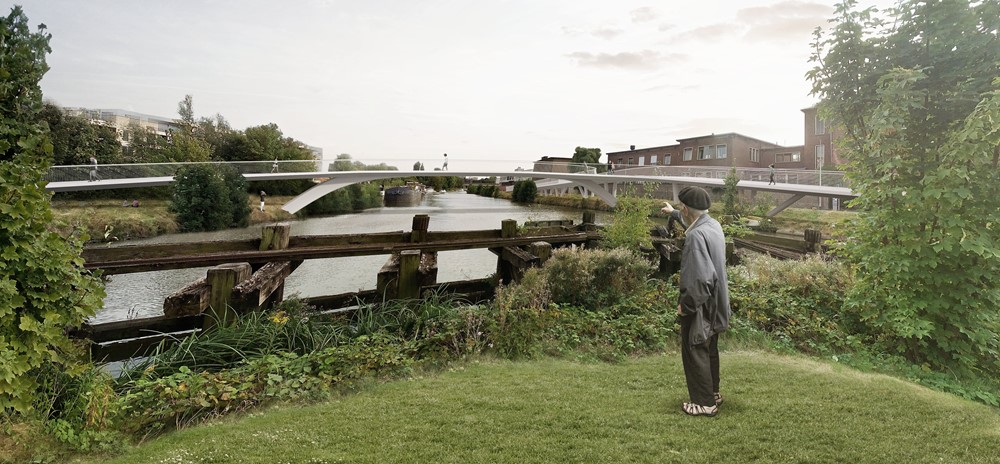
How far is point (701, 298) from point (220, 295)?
595 centimetres

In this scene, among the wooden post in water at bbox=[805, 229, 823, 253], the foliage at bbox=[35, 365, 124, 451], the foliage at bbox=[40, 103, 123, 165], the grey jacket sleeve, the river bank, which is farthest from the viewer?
the foliage at bbox=[40, 103, 123, 165]

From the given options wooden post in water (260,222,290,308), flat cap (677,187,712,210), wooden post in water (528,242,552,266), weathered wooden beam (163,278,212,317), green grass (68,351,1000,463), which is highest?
flat cap (677,187,712,210)

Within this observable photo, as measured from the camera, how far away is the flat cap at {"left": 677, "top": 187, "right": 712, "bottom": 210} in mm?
3547

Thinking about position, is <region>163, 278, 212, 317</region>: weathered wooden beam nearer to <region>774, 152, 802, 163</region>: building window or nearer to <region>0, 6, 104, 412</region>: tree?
<region>0, 6, 104, 412</region>: tree

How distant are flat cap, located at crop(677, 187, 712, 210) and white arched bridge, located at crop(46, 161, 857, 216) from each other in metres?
18.4

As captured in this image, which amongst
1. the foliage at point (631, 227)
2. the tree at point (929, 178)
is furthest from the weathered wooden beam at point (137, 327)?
the tree at point (929, 178)

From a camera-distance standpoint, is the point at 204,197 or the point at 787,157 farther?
the point at 787,157

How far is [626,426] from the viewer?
3.39 m

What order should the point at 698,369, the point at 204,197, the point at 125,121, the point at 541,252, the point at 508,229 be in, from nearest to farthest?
the point at 698,369, the point at 541,252, the point at 508,229, the point at 204,197, the point at 125,121

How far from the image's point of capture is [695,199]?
356 centimetres

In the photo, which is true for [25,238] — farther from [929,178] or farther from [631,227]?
[631,227]

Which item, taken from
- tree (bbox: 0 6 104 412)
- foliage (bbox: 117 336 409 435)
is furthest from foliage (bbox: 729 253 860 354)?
tree (bbox: 0 6 104 412)

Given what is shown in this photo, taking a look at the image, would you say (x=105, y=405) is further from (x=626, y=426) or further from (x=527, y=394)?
(x=626, y=426)

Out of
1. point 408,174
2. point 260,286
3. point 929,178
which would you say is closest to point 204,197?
point 408,174
